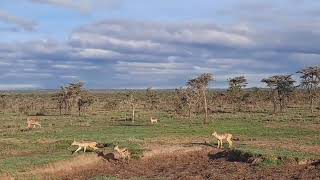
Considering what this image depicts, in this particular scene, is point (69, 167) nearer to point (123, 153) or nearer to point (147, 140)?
point (123, 153)

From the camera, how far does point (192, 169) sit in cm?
3047

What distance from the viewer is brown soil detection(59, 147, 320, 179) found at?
90.0 ft

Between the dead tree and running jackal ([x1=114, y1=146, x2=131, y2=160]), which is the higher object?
the dead tree

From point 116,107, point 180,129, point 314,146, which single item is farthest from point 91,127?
point 116,107

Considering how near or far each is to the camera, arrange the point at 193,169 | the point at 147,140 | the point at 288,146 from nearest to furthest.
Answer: the point at 193,169
the point at 288,146
the point at 147,140

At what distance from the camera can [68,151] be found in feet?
112

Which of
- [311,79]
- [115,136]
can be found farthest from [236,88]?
[115,136]

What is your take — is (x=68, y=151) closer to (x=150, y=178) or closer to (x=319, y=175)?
(x=150, y=178)

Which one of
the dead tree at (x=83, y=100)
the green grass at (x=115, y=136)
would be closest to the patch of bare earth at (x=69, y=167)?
the green grass at (x=115, y=136)

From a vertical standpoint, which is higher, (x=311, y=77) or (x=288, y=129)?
(x=311, y=77)

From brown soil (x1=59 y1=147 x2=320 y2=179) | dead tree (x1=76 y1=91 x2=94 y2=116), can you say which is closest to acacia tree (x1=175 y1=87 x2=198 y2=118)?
dead tree (x1=76 y1=91 x2=94 y2=116)

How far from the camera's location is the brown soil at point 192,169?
27.4 metres

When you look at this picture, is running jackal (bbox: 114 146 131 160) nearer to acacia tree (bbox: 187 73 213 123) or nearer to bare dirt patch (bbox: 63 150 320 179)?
bare dirt patch (bbox: 63 150 320 179)

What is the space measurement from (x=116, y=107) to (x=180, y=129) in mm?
44174
